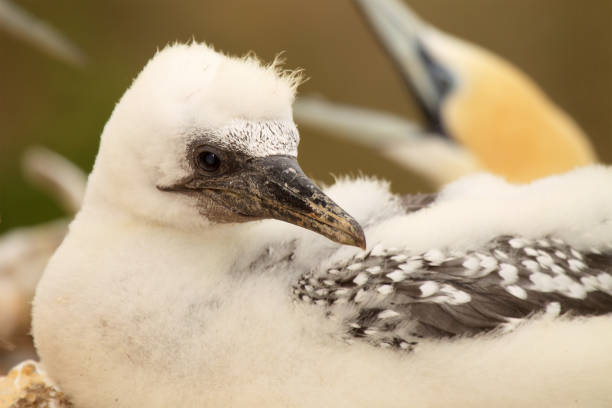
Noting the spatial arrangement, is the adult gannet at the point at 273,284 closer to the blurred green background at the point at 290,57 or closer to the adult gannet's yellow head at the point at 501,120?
the adult gannet's yellow head at the point at 501,120

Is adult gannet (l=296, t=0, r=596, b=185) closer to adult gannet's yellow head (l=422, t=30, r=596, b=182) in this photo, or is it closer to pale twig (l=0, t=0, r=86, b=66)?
adult gannet's yellow head (l=422, t=30, r=596, b=182)

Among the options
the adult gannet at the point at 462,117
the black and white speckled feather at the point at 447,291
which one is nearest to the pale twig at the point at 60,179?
the adult gannet at the point at 462,117

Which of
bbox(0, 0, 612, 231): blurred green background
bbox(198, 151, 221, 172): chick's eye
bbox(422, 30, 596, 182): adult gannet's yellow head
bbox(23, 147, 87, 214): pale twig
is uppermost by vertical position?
bbox(0, 0, 612, 231): blurred green background

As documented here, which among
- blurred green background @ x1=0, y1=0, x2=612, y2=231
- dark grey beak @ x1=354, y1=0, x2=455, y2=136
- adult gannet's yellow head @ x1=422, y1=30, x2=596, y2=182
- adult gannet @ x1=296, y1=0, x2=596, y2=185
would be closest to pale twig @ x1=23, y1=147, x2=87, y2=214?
adult gannet @ x1=296, y1=0, x2=596, y2=185

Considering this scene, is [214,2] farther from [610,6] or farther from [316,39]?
[610,6]

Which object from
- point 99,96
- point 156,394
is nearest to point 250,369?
point 156,394

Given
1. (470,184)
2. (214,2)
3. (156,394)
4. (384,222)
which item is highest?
(214,2)
